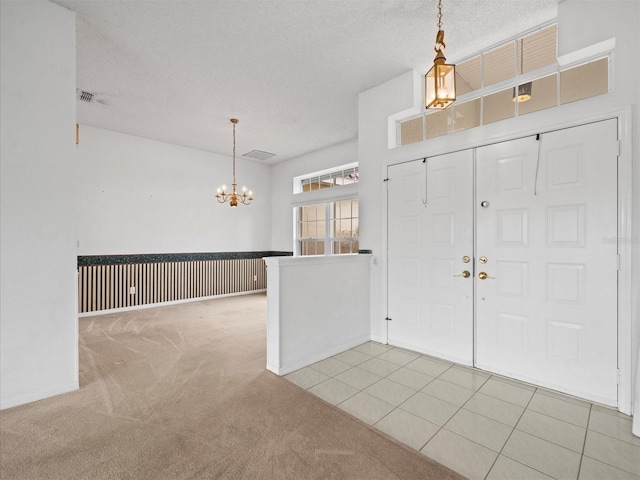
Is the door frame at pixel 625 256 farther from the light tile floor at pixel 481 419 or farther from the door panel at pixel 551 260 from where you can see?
the light tile floor at pixel 481 419

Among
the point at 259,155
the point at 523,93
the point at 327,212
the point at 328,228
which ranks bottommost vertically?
the point at 328,228

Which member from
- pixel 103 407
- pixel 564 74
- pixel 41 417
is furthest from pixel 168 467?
pixel 564 74

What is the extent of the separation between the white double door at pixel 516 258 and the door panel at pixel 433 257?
0.01 metres

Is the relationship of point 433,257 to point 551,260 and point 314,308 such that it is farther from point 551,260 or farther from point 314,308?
point 314,308

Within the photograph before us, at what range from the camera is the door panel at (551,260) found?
231cm

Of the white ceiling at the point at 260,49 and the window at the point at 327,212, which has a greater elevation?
the white ceiling at the point at 260,49

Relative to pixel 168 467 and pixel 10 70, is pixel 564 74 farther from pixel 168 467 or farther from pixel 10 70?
pixel 10 70

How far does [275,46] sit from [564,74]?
269 centimetres

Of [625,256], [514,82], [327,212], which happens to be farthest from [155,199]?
[625,256]

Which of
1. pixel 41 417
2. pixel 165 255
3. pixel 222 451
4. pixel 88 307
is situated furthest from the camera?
pixel 165 255

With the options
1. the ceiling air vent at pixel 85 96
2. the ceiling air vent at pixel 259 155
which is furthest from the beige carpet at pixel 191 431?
the ceiling air vent at pixel 259 155

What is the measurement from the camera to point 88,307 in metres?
5.12

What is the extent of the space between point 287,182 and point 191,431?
6163 mm

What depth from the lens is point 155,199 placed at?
596 cm
